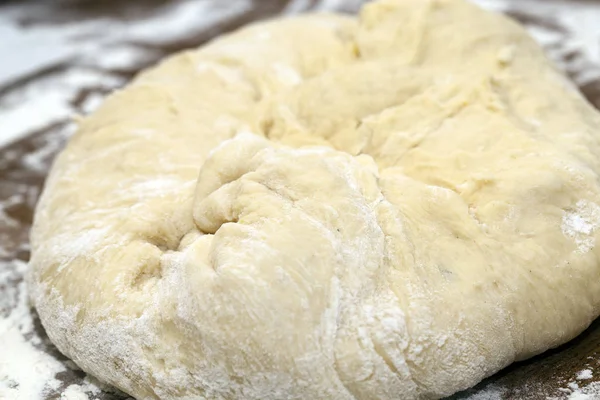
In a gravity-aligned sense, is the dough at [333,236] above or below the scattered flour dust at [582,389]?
above

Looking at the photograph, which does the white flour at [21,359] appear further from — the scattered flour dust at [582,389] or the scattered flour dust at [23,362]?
the scattered flour dust at [582,389]

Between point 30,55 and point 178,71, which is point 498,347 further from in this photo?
point 30,55

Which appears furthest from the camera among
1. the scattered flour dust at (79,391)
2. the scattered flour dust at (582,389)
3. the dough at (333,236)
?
the scattered flour dust at (79,391)

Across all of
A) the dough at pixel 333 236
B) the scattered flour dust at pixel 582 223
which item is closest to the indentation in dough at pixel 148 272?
the dough at pixel 333 236

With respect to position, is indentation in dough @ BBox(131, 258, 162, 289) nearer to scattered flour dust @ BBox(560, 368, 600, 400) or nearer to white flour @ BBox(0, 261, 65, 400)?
white flour @ BBox(0, 261, 65, 400)

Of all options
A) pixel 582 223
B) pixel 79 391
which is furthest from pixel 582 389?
pixel 79 391

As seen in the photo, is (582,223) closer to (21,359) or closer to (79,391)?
(79,391)

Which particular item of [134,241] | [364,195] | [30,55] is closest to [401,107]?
[364,195]

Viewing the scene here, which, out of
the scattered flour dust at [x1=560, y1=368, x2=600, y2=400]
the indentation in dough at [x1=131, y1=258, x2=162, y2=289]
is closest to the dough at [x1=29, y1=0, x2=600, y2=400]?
the indentation in dough at [x1=131, y1=258, x2=162, y2=289]

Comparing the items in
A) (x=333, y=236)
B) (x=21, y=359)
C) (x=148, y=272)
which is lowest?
(x=21, y=359)
